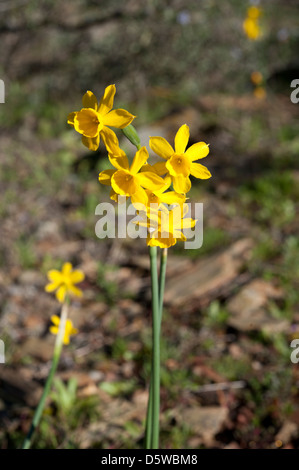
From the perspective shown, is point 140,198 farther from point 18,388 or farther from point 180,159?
point 18,388

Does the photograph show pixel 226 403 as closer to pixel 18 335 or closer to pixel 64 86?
pixel 18 335

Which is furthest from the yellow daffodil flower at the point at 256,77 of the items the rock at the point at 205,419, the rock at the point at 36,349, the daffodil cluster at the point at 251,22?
the rock at the point at 205,419

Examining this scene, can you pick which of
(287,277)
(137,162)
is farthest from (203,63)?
(137,162)

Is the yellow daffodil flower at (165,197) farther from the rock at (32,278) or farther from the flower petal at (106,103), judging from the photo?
the rock at (32,278)
